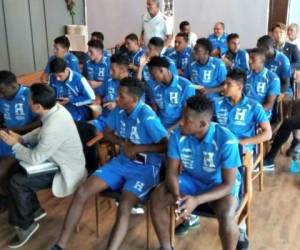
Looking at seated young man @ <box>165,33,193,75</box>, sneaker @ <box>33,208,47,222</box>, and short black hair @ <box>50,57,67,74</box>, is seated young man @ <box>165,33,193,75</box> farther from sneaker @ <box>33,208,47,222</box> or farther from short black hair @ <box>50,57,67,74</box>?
sneaker @ <box>33,208,47,222</box>

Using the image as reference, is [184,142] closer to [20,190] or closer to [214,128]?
[214,128]

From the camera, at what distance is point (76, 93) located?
3.59 metres

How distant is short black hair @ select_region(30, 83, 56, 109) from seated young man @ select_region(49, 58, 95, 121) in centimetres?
97

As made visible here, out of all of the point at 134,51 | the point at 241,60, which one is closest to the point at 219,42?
the point at 241,60

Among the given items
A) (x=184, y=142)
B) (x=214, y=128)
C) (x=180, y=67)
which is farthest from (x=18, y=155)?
(x=180, y=67)

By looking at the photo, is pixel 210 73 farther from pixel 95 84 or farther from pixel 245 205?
pixel 245 205

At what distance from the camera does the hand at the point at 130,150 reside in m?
2.50

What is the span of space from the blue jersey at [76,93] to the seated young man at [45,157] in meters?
0.93

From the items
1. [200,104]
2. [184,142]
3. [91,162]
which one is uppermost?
[200,104]

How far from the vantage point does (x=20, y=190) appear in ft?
8.46

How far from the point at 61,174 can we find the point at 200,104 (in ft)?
3.42

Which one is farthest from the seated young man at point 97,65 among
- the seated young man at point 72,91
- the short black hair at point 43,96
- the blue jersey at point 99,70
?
the short black hair at point 43,96

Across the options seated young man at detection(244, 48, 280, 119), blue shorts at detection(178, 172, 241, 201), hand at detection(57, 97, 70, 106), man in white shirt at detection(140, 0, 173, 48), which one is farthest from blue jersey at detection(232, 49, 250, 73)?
blue shorts at detection(178, 172, 241, 201)

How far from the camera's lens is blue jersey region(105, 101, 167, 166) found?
8.11 ft
